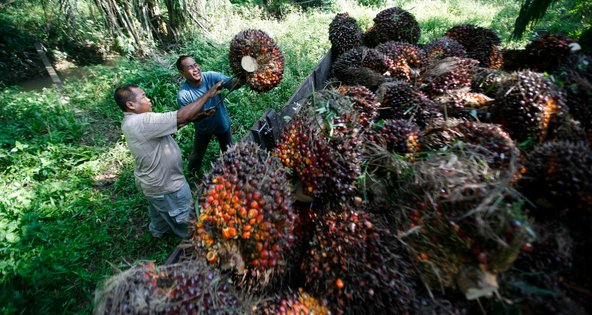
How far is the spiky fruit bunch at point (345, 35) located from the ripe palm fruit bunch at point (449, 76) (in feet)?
5.24

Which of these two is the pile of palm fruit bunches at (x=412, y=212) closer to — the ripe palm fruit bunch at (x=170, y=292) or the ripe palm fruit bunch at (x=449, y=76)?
the ripe palm fruit bunch at (x=170, y=292)

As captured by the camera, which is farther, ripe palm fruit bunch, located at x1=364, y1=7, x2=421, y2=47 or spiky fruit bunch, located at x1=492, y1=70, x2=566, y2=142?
ripe palm fruit bunch, located at x1=364, y1=7, x2=421, y2=47

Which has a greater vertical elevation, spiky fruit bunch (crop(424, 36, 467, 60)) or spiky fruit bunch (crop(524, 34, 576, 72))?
spiky fruit bunch (crop(524, 34, 576, 72))

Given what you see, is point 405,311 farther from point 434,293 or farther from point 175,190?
point 175,190

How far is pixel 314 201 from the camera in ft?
6.41

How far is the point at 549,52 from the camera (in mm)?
2715

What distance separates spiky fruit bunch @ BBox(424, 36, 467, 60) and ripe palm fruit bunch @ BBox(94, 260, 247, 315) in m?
3.22

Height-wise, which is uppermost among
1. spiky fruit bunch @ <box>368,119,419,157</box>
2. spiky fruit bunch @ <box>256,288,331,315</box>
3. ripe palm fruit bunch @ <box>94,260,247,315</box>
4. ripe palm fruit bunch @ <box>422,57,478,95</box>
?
ripe palm fruit bunch @ <box>422,57,478,95</box>

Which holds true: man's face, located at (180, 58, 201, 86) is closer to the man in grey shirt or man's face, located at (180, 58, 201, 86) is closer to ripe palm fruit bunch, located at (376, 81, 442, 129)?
the man in grey shirt

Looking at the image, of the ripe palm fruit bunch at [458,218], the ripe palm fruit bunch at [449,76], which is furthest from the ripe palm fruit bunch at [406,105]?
the ripe palm fruit bunch at [458,218]

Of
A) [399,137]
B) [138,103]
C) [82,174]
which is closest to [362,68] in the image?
[399,137]

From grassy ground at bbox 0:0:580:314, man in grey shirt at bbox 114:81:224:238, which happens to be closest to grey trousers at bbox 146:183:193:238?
man in grey shirt at bbox 114:81:224:238

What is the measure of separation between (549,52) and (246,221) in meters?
3.00

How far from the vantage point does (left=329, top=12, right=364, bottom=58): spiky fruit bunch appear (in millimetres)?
4281
